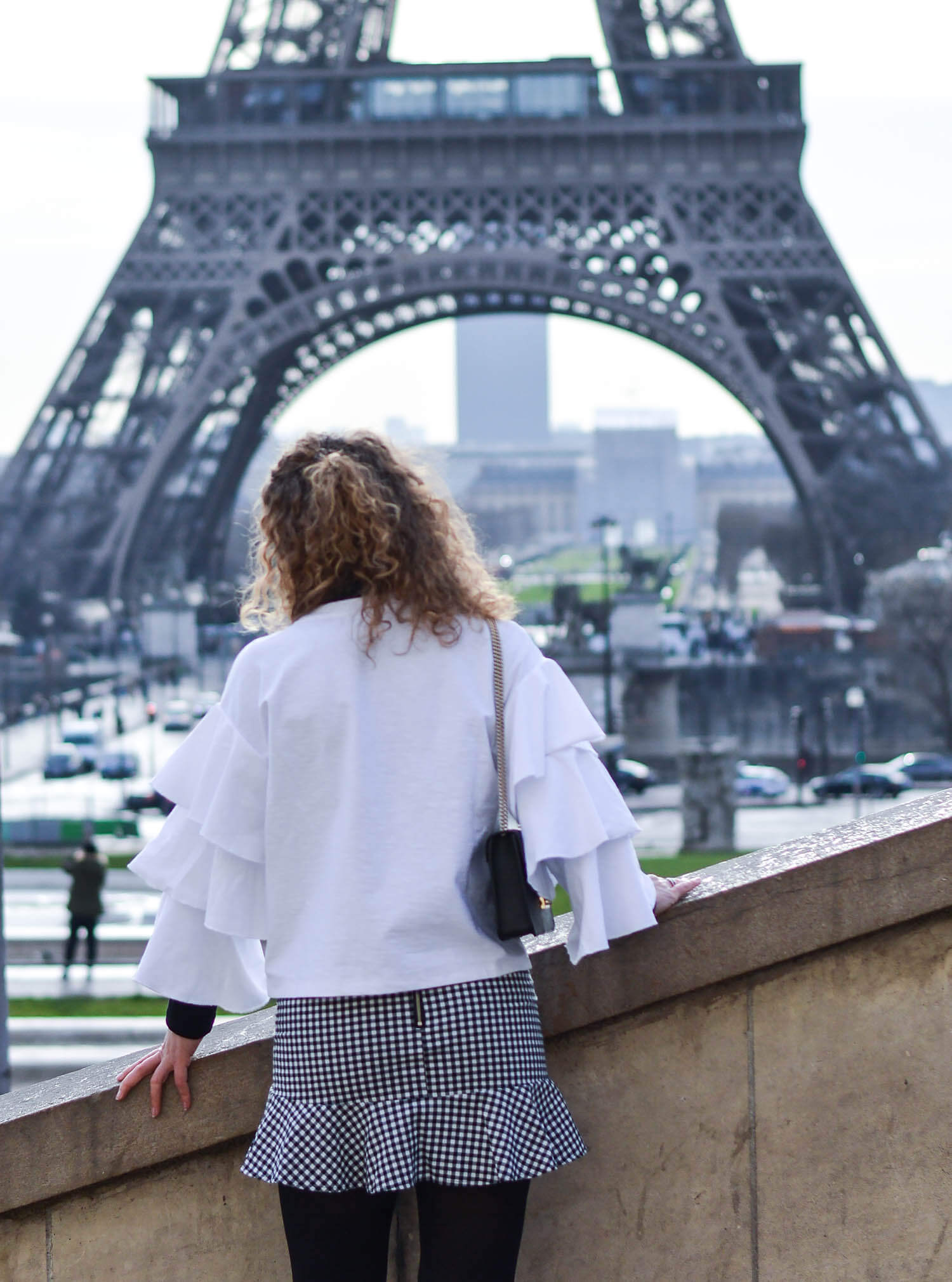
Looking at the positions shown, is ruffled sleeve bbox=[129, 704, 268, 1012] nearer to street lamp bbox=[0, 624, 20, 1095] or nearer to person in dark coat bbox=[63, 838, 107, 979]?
street lamp bbox=[0, 624, 20, 1095]

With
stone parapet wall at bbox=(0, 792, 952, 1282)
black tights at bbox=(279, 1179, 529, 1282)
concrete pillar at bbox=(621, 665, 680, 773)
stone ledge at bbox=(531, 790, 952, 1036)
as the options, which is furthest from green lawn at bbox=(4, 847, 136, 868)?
black tights at bbox=(279, 1179, 529, 1282)

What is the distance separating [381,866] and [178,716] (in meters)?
29.5

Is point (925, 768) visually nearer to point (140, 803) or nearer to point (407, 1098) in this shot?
point (140, 803)

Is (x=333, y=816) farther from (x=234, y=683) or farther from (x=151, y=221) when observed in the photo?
(x=151, y=221)

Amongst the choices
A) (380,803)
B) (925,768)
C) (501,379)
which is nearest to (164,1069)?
(380,803)

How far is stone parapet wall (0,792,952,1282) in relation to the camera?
206 cm

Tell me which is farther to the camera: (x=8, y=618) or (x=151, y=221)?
(x=8, y=618)

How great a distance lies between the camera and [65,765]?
27.2 meters

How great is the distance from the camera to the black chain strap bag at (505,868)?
1664mm

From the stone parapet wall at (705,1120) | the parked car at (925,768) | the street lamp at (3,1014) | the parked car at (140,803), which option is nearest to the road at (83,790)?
the parked car at (140,803)

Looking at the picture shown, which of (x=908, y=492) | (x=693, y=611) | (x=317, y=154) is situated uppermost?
(x=317, y=154)

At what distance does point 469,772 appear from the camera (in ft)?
5.60

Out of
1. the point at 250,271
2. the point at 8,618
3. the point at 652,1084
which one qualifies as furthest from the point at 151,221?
the point at 652,1084

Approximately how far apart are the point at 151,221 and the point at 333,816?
2756cm
